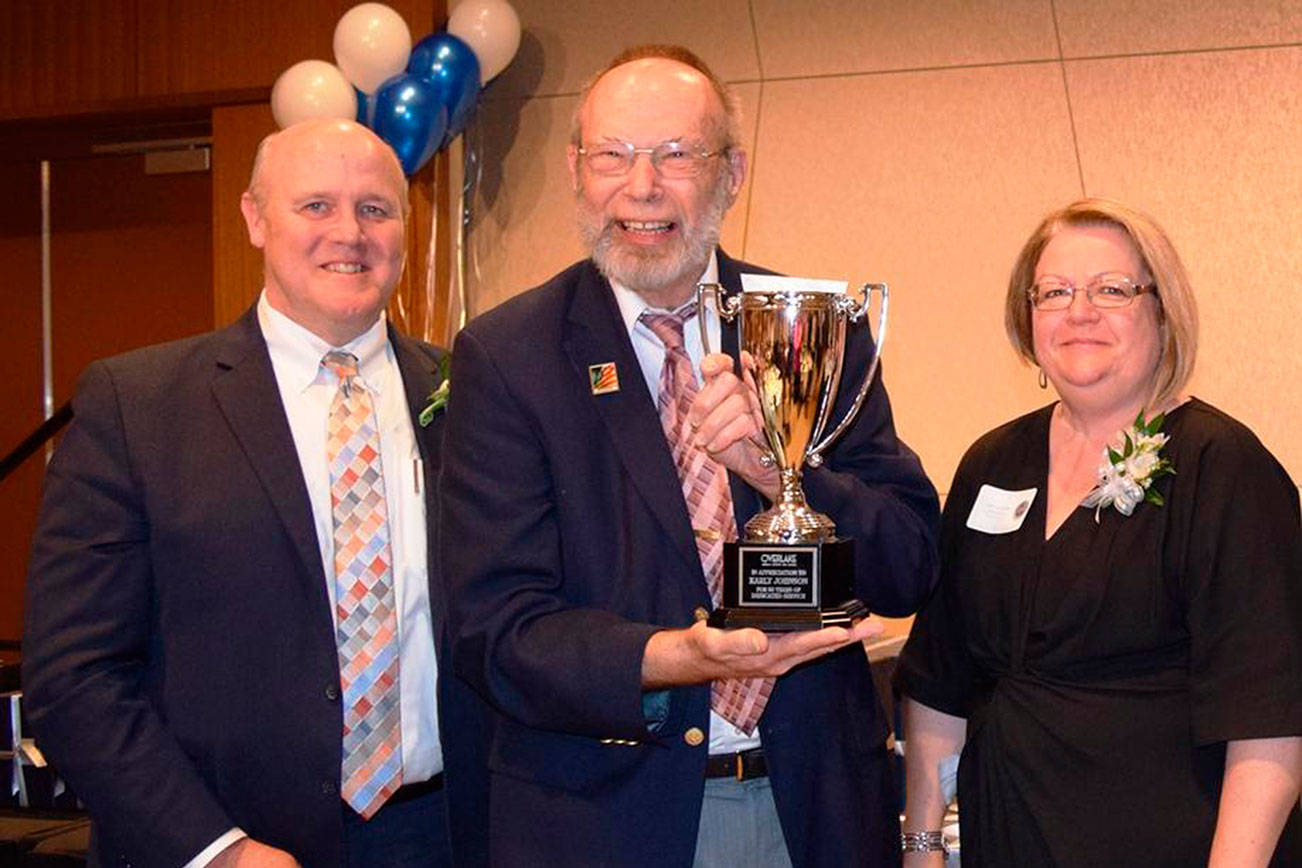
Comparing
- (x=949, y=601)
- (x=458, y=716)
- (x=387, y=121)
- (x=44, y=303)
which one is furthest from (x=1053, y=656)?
(x=44, y=303)

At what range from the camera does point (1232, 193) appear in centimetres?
490

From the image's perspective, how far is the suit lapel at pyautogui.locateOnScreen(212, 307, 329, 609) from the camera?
2422mm

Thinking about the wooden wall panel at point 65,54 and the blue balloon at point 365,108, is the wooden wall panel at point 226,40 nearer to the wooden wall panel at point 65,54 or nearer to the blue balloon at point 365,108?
the wooden wall panel at point 65,54

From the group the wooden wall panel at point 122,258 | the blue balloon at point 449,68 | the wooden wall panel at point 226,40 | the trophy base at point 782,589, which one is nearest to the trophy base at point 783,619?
the trophy base at point 782,589

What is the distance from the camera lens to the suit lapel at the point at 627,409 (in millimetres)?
2055

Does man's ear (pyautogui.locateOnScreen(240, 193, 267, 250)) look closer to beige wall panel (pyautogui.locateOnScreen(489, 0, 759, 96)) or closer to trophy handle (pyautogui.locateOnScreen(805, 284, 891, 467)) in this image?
trophy handle (pyautogui.locateOnScreen(805, 284, 891, 467))

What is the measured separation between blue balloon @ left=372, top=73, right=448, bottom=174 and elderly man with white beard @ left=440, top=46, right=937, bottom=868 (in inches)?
125

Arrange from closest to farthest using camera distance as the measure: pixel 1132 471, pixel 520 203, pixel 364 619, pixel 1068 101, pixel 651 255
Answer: pixel 651 255
pixel 1132 471
pixel 364 619
pixel 1068 101
pixel 520 203

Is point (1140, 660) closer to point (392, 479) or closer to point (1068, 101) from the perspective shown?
point (392, 479)

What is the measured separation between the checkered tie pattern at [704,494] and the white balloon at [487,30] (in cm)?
353

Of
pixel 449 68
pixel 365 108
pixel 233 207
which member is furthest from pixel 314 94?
pixel 233 207

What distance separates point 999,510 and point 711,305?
628 mm

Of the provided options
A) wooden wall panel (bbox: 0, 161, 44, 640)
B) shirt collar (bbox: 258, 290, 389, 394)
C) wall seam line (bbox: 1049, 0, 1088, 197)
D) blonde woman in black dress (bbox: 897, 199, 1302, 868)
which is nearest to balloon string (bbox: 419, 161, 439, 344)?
wooden wall panel (bbox: 0, 161, 44, 640)

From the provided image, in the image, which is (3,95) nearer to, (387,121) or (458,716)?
(387,121)
